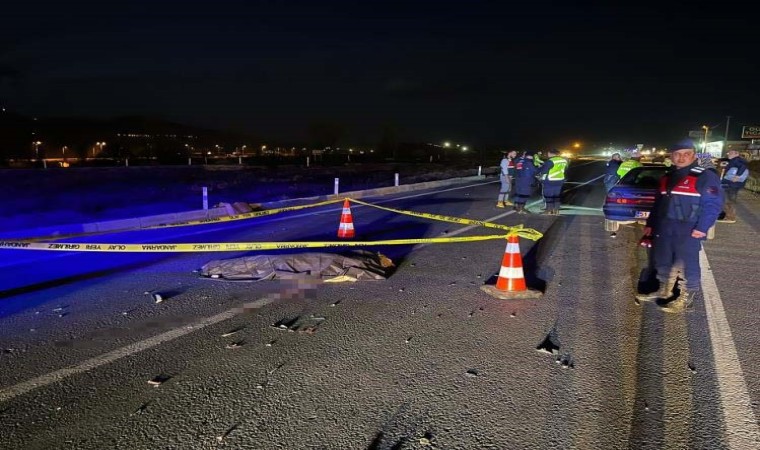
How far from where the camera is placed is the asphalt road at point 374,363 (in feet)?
10.3

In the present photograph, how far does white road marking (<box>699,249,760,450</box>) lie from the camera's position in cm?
312

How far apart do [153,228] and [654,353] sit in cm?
1050

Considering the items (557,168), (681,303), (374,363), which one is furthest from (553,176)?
(374,363)

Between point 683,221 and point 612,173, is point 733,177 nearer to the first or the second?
point 612,173

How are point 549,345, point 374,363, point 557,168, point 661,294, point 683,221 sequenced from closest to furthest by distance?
point 374,363, point 549,345, point 683,221, point 661,294, point 557,168

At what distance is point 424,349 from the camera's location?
4426 mm

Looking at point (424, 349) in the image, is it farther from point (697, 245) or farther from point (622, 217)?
point (622, 217)

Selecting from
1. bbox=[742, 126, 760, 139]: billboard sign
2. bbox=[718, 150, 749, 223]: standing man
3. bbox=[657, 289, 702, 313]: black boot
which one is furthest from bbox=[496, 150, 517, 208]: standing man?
bbox=[742, 126, 760, 139]: billboard sign

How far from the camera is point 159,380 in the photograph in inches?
149

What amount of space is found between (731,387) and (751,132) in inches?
4753

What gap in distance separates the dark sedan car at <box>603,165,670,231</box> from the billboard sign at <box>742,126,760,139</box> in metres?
112

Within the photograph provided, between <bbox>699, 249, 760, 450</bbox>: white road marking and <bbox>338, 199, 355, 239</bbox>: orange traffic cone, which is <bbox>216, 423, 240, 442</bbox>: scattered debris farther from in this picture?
<bbox>338, 199, 355, 239</bbox>: orange traffic cone

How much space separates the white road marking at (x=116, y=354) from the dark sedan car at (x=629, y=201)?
7928mm

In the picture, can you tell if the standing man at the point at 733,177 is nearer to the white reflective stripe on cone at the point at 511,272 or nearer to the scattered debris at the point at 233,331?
the white reflective stripe on cone at the point at 511,272
